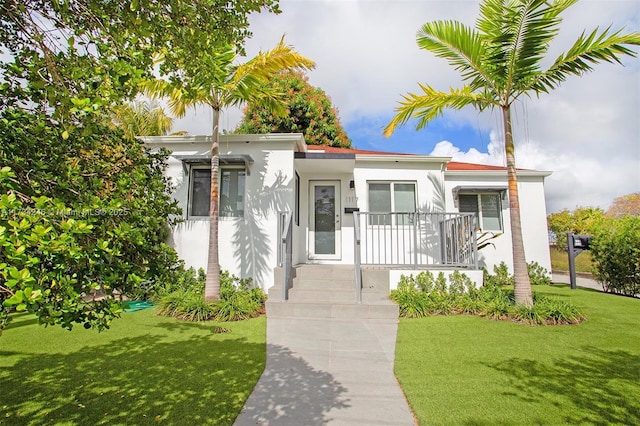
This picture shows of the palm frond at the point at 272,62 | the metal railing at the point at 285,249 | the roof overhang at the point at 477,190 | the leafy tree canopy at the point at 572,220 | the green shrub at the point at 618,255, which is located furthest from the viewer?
the leafy tree canopy at the point at 572,220

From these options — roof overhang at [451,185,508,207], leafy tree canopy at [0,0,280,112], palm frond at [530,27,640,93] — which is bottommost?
leafy tree canopy at [0,0,280,112]

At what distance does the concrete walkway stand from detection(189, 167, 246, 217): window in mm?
3486

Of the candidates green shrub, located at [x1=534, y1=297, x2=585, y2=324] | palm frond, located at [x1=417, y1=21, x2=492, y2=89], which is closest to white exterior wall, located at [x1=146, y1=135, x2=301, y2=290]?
palm frond, located at [x1=417, y1=21, x2=492, y2=89]

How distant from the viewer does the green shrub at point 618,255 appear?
7.74 metres

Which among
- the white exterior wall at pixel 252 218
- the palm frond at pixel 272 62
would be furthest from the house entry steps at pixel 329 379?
the palm frond at pixel 272 62

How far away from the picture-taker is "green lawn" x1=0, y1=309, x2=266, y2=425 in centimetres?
261

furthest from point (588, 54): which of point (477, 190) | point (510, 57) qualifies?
point (477, 190)

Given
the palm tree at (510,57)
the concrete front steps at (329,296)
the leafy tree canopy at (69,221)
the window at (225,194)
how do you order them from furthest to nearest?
the window at (225,194) < the concrete front steps at (329,296) < the palm tree at (510,57) < the leafy tree canopy at (69,221)

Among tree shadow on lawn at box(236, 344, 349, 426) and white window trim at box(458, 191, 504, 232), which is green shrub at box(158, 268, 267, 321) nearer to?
tree shadow on lawn at box(236, 344, 349, 426)

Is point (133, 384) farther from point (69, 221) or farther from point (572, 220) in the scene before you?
point (572, 220)

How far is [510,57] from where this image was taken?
18.7 feet

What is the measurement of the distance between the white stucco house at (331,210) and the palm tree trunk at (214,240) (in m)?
0.79

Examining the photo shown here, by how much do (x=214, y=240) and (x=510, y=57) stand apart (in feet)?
22.9

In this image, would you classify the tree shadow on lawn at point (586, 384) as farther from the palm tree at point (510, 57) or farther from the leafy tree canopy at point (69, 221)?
the leafy tree canopy at point (69, 221)
